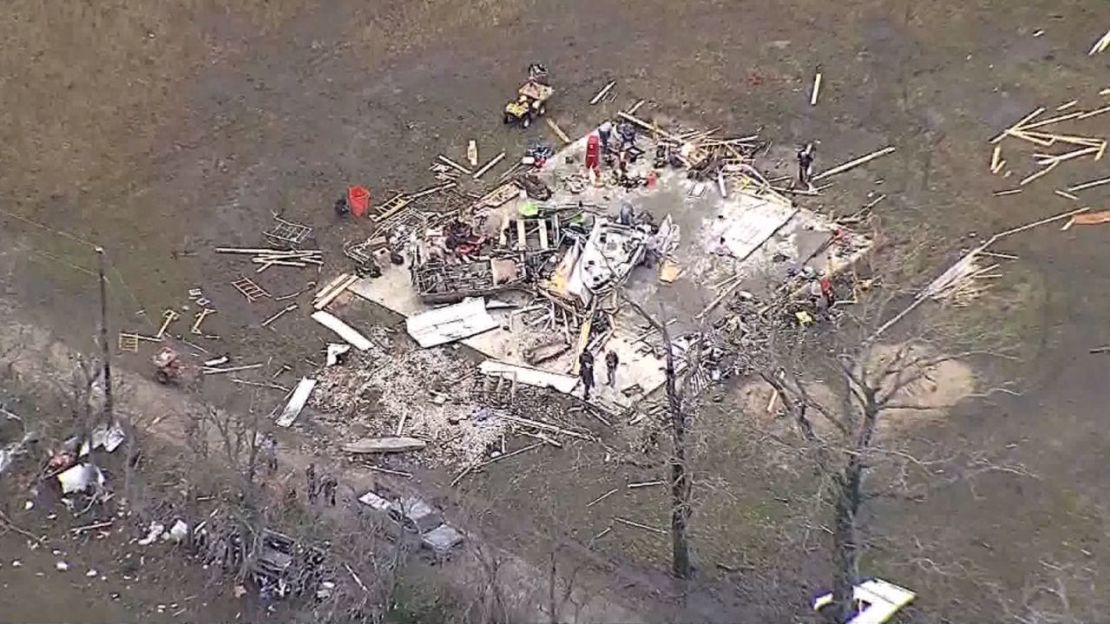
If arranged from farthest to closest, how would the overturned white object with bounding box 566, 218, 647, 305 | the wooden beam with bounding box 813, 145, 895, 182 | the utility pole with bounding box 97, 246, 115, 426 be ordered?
1. the wooden beam with bounding box 813, 145, 895, 182
2. the overturned white object with bounding box 566, 218, 647, 305
3. the utility pole with bounding box 97, 246, 115, 426

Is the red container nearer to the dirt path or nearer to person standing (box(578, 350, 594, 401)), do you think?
person standing (box(578, 350, 594, 401))

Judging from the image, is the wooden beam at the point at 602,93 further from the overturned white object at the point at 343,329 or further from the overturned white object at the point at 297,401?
the overturned white object at the point at 297,401

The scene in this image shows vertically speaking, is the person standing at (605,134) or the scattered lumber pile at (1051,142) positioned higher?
the person standing at (605,134)

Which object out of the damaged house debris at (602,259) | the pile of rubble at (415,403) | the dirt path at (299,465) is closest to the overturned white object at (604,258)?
the damaged house debris at (602,259)

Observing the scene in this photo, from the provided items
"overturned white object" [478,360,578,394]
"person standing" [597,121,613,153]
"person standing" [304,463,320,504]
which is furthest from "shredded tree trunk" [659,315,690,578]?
"person standing" [597,121,613,153]

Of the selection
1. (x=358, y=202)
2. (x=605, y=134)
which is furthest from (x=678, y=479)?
(x=605, y=134)

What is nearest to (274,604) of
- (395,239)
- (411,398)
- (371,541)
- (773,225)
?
(371,541)

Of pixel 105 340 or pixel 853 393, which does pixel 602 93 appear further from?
pixel 853 393
